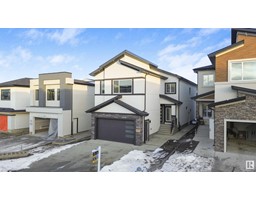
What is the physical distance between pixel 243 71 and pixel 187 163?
22.4 ft

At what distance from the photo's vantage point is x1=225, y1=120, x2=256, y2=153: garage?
37.3ft

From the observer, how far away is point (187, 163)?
29.5 feet

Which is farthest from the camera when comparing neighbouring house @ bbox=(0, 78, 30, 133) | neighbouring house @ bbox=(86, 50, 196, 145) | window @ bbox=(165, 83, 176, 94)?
window @ bbox=(165, 83, 176, 94)

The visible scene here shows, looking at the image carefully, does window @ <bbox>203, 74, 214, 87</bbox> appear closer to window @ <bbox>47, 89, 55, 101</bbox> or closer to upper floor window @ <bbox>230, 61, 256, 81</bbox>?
upper floor window @ <bbox>230, 61, 256, 81</bbox>

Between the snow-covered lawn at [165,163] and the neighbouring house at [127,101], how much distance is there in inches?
109

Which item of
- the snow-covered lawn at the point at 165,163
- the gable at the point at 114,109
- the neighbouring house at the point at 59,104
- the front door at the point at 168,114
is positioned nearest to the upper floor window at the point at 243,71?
the snow-covered lawn at the point at 165,163

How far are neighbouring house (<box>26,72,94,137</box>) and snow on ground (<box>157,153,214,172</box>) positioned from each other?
34.8 feet

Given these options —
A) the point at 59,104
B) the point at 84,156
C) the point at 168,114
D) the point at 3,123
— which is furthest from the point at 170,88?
the point at 3,123

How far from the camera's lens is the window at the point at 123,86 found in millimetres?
14273

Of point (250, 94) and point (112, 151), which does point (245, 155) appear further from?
point (112, 151)

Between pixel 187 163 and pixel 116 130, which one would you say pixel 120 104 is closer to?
pixel 116 130

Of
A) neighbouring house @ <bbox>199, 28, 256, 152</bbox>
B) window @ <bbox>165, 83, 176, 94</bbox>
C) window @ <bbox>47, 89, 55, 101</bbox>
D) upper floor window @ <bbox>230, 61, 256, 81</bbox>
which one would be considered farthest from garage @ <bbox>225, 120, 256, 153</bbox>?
window @ <bbox>47, 89, 55, 101</bbox>

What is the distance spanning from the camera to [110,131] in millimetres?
14367

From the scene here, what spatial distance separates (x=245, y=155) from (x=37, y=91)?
61.1 ft
